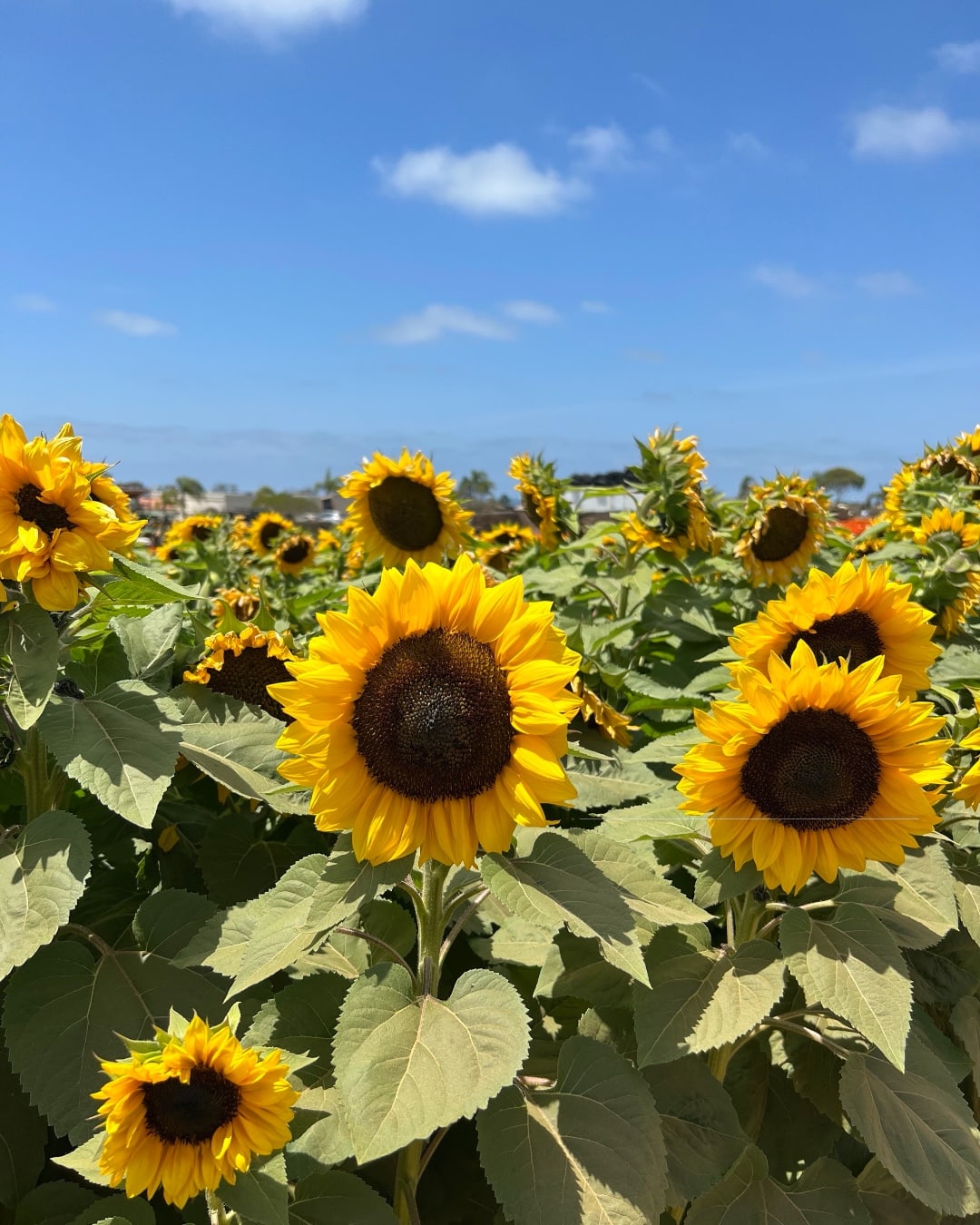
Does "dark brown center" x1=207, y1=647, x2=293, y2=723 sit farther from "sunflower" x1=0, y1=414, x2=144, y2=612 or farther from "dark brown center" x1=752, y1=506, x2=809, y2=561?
"dark brown center" x1=752, y1=506, x2=809, y2=561

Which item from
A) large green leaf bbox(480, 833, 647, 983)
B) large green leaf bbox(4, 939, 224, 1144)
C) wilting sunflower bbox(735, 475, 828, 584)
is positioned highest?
wilting sunflower bbox(735, 475, 828, 584)

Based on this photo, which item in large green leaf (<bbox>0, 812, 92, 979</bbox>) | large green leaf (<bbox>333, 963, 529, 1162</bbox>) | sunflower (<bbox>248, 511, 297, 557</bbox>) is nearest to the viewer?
large green leaf (<bbox>333, 963, 529, 1162</bbox>)

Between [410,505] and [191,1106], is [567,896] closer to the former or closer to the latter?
[191,1106]

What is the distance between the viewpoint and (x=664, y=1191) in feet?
4.84

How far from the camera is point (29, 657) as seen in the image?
1.71m

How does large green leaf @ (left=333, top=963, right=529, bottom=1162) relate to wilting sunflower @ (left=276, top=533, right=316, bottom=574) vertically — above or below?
below

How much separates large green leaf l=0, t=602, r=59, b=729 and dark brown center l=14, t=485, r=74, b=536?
153 mm

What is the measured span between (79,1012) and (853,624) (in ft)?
5.62

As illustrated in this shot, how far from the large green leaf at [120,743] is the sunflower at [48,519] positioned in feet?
0.65

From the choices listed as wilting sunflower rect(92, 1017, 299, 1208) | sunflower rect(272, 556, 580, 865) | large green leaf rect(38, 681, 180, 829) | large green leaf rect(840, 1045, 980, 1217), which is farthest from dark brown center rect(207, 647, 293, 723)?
large green leaf rect(840, 1045, 980, 1217)

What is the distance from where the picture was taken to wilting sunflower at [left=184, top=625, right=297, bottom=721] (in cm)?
236

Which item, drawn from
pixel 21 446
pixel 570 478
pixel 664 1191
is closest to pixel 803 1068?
pixel 664 1191

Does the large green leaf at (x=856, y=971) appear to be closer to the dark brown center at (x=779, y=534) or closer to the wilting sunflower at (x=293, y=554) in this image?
the dark brown center at (x=779, y=534)

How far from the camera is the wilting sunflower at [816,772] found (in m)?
1.69
